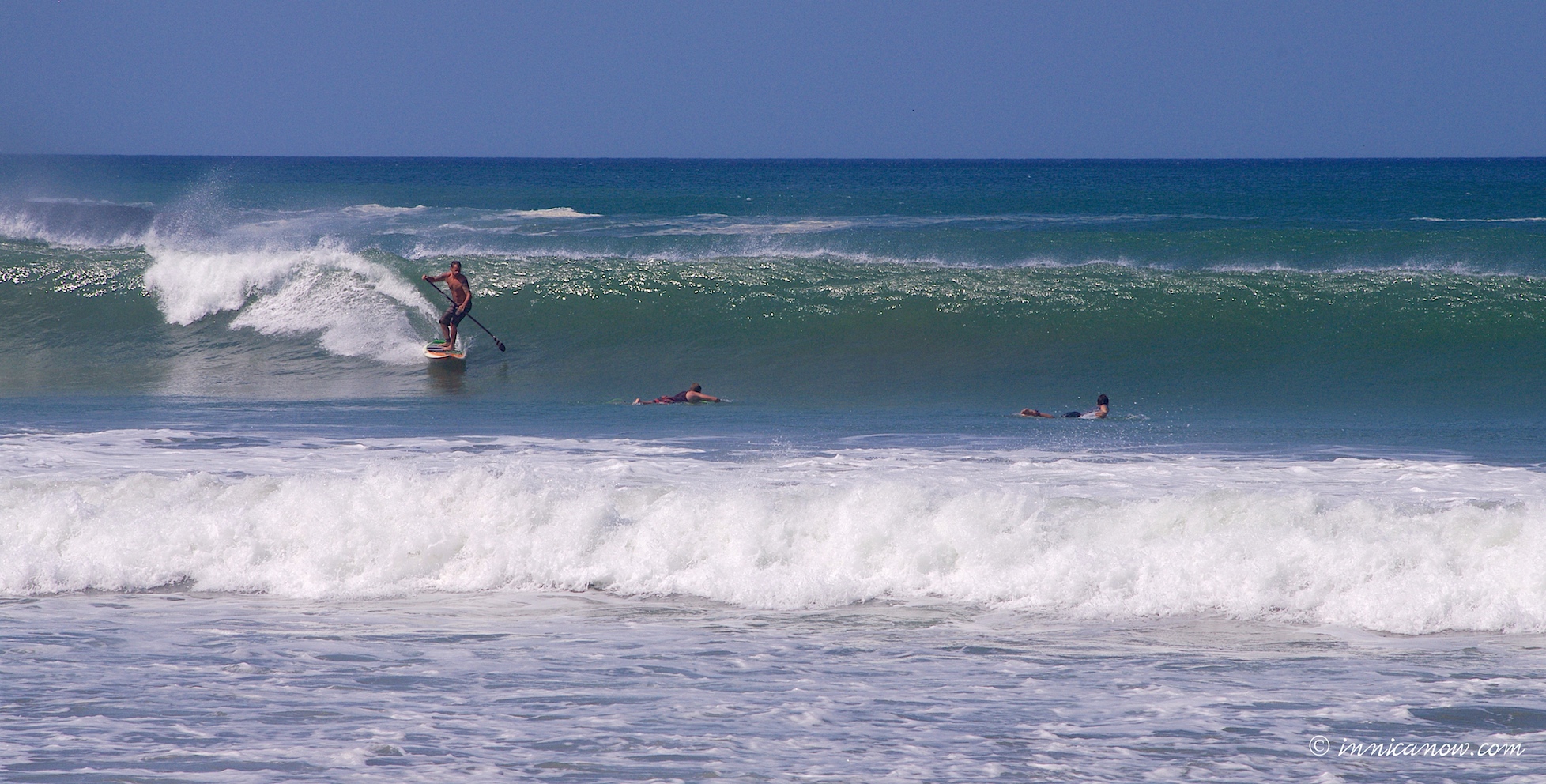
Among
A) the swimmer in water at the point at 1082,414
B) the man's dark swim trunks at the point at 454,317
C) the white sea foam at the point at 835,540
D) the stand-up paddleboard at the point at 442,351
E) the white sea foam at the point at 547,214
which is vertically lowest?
the white sea foam at the point at 835,540

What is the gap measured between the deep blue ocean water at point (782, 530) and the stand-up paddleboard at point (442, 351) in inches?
7.9

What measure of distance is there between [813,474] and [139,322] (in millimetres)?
12590

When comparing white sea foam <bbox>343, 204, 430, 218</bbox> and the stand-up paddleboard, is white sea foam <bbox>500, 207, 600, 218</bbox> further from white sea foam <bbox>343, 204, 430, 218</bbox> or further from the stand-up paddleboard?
the stand-up paddleboard

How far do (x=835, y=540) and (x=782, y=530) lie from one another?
0.30 m

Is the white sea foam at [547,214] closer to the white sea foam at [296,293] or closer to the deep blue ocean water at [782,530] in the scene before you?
the white sea foam at [296,293]

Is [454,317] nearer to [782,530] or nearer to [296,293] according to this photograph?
[296,293]

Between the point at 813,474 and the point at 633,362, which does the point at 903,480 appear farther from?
the point at 633,362

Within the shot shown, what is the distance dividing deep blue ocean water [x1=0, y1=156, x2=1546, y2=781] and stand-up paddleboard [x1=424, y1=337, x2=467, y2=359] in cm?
20

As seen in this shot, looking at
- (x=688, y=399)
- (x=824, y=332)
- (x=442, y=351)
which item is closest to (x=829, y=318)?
(x=824, y=332)

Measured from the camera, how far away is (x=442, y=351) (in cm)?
1488

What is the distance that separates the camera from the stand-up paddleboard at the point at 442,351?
14867 mm

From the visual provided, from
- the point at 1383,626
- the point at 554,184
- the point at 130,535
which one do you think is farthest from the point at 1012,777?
the point at 554,184

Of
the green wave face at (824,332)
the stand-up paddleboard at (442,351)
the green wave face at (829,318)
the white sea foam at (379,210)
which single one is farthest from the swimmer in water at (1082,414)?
the white sea foam at (379,210)

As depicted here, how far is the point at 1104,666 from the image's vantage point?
530 centimetres
